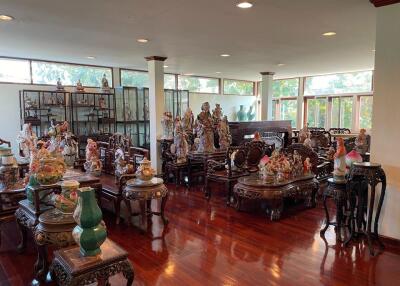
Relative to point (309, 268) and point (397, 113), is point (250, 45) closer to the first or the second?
point (397, 113)

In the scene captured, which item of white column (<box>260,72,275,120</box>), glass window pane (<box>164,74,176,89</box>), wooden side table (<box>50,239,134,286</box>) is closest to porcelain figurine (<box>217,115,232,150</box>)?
white column (<box>260,72,275,120</box>)

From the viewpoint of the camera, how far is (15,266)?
2797mm

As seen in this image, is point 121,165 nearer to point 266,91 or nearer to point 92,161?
point 92,161

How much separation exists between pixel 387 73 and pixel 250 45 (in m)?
2.72

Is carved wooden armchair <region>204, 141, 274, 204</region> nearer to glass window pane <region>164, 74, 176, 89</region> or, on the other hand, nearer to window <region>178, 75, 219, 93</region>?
glass window pane <region>164, 74, 176, 89</region>

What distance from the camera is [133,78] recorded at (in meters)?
8.61

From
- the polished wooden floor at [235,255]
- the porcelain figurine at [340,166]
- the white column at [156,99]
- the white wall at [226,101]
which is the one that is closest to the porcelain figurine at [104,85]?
the white column at [156,99]

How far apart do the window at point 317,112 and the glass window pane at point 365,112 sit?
1.14 metres

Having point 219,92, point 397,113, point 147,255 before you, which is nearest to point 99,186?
point 147,255

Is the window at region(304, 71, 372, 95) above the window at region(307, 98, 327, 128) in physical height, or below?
above

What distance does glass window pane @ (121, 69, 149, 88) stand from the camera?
331 inches

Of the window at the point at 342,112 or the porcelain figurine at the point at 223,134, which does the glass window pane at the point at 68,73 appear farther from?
the window at the point at 342,112

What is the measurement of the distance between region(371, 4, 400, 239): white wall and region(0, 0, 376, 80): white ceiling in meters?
0.39

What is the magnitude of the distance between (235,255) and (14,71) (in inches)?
244
